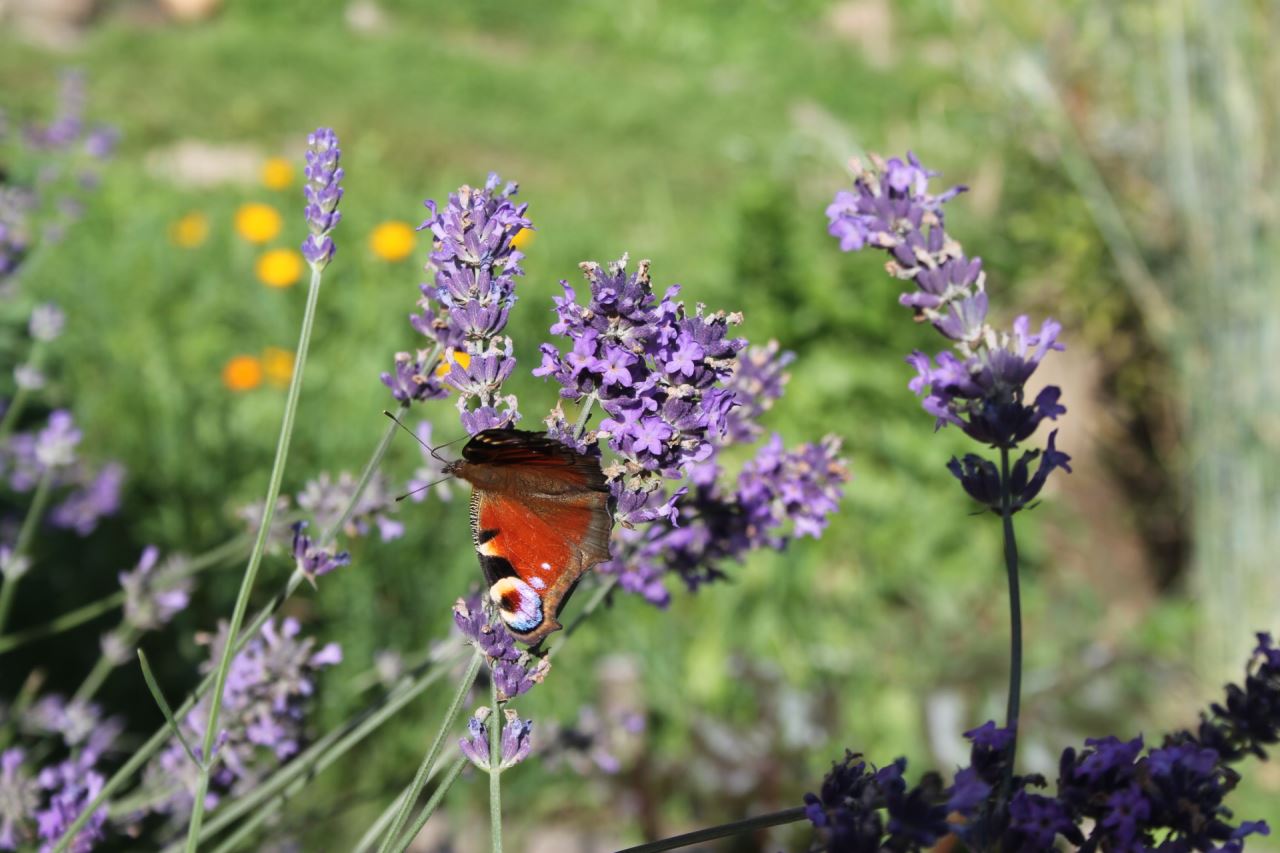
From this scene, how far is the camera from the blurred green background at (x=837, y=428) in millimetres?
2570

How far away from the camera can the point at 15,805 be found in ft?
3.54

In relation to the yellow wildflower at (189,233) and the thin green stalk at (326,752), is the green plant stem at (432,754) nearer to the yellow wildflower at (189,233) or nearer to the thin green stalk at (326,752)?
the thin green stalk at (326,752)

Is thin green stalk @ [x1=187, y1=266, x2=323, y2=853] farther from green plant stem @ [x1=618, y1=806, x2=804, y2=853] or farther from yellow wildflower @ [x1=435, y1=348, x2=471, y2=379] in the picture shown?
green plant stem @ [x1=618, y1=806, x2=804, y2=853]

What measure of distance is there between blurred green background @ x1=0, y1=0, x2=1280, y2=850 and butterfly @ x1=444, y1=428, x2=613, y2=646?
2.21 feet

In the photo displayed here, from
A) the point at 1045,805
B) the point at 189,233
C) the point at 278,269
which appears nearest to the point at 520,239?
the point at 1045,805

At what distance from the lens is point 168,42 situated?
26.0 feet

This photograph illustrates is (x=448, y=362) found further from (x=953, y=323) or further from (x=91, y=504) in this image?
(x=91, y=504)

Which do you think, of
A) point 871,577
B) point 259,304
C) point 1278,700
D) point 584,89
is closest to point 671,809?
point 871,577

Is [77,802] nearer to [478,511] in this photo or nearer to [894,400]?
[478,511]

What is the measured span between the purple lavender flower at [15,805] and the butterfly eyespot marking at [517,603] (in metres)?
0.63

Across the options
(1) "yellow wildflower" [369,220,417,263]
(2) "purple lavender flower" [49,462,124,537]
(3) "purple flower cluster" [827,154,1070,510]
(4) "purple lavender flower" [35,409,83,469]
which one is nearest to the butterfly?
(3) "purple flower cluster" [827,154,1070,510]

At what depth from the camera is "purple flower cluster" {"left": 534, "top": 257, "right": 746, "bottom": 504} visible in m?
0.75

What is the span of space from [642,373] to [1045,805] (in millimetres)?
369

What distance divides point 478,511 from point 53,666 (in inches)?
76.6
